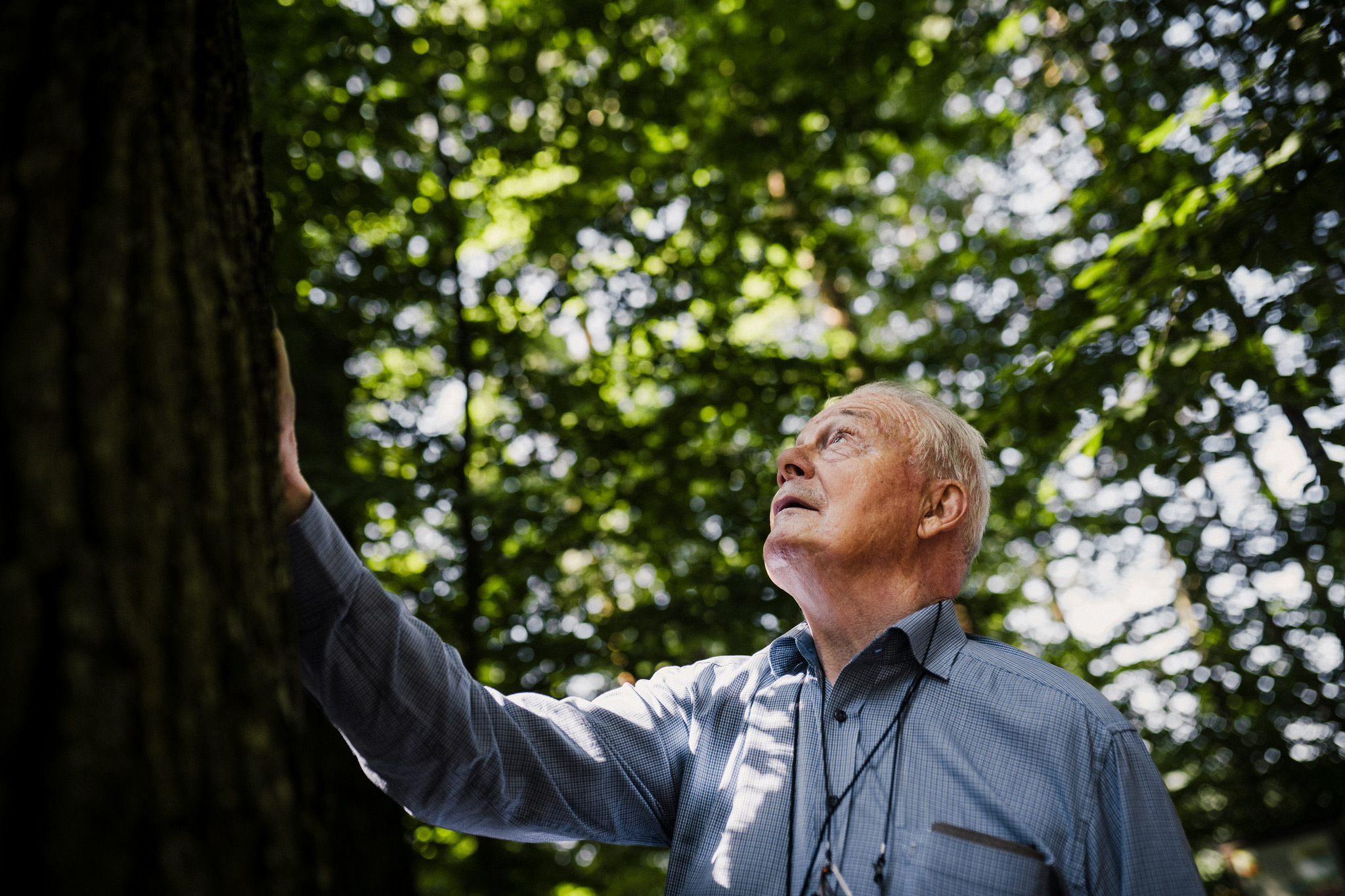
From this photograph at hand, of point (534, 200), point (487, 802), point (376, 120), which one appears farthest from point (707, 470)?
point (487, 802)

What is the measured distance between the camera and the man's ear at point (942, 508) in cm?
230

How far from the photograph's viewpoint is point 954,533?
235 centimetres

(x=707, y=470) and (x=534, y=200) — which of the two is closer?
(x=707, y=470)

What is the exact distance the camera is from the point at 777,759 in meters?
1.88

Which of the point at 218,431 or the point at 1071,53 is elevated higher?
the point at 1071,53

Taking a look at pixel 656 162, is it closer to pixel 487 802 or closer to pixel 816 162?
pixel 816 162

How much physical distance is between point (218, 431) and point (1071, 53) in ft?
21.8

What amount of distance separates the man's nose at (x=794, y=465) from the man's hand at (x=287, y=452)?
144 centimetres

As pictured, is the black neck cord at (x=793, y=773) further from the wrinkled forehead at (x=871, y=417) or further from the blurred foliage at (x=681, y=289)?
the blurred foliage at (x=681, y=289)

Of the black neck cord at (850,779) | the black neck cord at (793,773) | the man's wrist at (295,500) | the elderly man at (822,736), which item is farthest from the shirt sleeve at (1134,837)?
the man's wrist at (295,500)

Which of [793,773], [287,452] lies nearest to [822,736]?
[793,773]

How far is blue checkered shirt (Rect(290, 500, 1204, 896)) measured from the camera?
1.50m

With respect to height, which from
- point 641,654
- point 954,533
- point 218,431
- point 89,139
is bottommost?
point 641,654

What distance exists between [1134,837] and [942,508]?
3.29 feet
